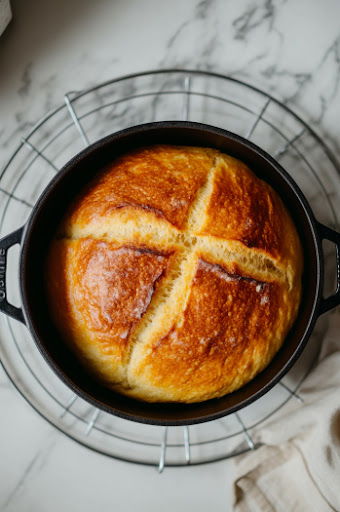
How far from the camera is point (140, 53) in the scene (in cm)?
158

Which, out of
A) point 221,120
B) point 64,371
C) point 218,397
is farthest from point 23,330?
point 221,120

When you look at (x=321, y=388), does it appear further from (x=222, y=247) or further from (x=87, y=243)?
(x=87, y=243)

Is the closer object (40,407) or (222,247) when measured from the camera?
(222,247)

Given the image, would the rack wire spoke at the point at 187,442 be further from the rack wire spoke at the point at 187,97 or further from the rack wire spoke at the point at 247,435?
the rack wire spoke at the point at 187,97

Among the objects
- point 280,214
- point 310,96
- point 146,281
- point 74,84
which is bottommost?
point 146,281

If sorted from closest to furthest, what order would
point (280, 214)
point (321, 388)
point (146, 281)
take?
point (146, 281) < point (280, 214) < point (321, 388)

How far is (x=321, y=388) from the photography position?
1.55 m

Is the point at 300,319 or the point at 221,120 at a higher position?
the point at 221,120

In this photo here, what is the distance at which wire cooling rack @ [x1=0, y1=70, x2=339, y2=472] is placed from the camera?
5.14 feet

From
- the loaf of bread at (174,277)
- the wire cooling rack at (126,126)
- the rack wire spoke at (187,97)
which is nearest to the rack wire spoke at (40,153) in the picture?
the wire cooling rack at (126,126)

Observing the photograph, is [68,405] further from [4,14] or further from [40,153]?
[4,14]

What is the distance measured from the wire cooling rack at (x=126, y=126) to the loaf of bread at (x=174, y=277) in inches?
10.6

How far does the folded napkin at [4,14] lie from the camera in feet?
4.80

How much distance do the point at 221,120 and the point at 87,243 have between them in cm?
56
